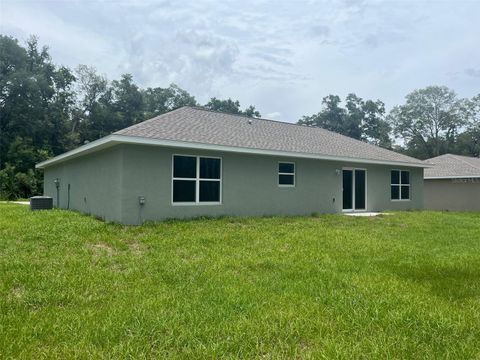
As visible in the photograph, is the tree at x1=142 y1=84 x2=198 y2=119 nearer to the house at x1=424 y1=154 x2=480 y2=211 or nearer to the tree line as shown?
the tree line

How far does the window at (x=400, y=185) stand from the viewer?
16.9 meters

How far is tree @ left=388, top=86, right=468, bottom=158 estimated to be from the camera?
47844 millimetres

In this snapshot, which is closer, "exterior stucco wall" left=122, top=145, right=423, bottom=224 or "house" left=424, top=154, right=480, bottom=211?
"exterior stucco wall" left=122, top=145, right=423, bottom=224

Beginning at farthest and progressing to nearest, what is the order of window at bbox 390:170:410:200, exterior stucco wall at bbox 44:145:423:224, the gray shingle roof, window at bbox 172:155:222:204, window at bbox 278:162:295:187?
window at bbox 390:170:410:200, window at bbox 278:162:295:187, the gray shingle roof, window at bbox 172:155:222:204, exterior stucco wall at bbox 44:145:423:224

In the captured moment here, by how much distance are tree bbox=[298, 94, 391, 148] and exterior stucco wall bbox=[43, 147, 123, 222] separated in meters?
37.4

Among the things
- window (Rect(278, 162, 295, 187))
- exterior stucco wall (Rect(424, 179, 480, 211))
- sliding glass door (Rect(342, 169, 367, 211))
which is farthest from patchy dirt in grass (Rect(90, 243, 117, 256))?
exterior stucco wall (Rect(424, 179, 480, 211))

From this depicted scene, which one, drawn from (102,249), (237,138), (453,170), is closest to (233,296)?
(102,249)

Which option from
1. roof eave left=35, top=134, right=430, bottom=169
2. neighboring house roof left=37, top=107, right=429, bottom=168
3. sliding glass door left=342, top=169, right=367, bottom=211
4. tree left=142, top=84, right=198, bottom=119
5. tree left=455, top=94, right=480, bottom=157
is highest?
tree left=142, top=84, right=198, bottom=119

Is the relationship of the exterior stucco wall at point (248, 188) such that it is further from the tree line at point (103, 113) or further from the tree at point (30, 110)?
the tree at point (30, 110)

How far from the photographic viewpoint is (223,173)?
1166 centimetres

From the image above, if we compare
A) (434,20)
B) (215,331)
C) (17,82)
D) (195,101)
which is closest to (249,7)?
(434,20)

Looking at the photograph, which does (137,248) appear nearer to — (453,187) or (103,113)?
(453,187)

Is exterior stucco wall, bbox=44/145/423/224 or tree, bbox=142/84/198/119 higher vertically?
tree, bbox=142/84/198/119

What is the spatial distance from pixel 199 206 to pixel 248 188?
1.94 metres
